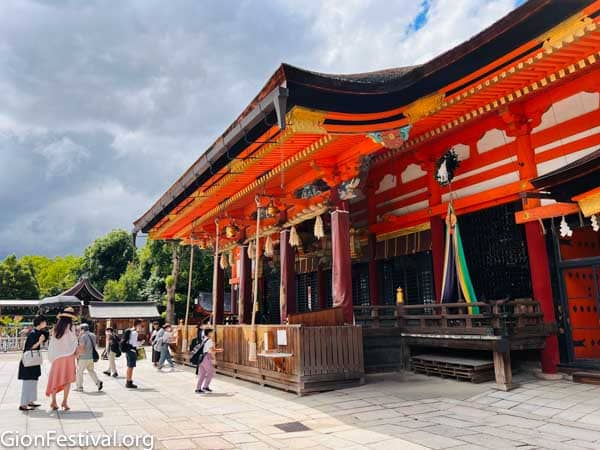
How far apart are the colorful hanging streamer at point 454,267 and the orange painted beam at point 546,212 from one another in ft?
4.82

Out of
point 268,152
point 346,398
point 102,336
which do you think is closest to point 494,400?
point 346,398

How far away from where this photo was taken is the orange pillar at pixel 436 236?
1151 cm

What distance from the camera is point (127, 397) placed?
30.6 feet

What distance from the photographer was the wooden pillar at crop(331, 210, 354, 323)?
10125 mm

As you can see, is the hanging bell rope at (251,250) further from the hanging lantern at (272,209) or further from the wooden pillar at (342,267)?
the wooden pillar at (342,267)

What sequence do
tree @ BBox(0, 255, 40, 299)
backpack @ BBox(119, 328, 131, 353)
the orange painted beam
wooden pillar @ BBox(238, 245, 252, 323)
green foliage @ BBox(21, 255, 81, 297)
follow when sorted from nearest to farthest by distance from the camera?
the orange painted beam
backpack @ BBox(119, 328, 131, 353)
wooden pillar @ BBox(238, 245, 252, 323)
tree @ BBox(0, 255, 40, 299)
green foliage @ BBox(21, 255, 81, 297)

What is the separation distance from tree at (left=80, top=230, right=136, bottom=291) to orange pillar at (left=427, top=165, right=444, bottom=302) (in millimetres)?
44508

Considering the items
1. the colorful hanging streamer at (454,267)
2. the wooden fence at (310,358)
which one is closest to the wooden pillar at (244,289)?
the wooden fence at (310,358)

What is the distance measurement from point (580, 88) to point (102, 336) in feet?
96.8

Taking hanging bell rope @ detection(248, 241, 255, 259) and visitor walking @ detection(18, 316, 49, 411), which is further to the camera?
hanging bell rope @ detection(248, 241, 255, 259)

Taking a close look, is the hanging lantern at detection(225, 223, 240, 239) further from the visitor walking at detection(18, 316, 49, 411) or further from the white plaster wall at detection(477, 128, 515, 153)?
the white plaster wall at detection(477, 128, 515, 153)

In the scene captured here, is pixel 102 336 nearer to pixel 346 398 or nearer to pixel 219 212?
pixel 219 212

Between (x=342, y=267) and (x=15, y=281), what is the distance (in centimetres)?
5026

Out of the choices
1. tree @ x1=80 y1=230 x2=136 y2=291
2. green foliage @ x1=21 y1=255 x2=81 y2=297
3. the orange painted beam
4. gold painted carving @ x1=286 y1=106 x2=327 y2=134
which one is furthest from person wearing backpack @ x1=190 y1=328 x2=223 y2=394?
green foliage @ x1=21 y1=255 x2=81 y2=297
